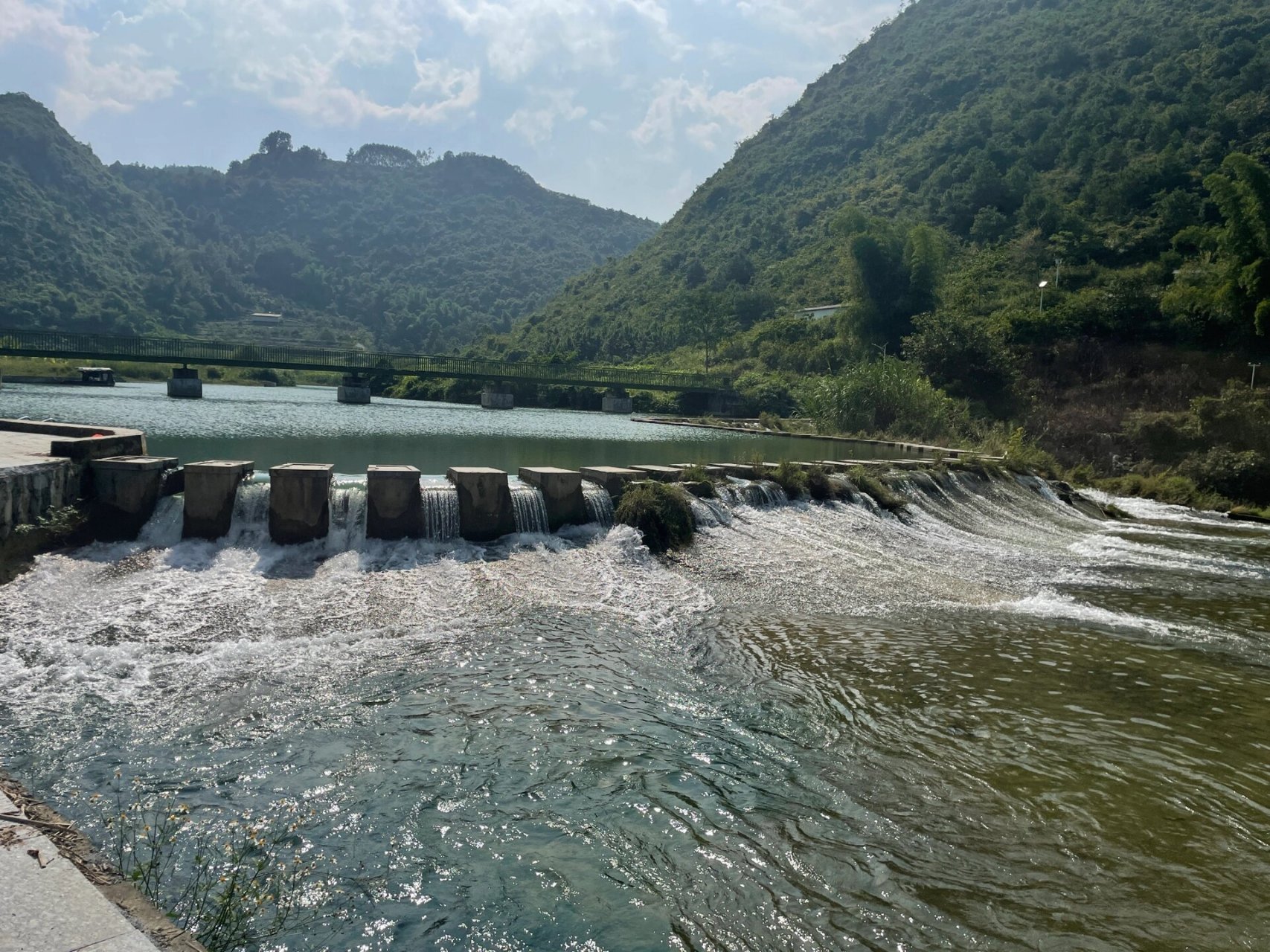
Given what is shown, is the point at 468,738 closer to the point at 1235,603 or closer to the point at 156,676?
the point at 156,676

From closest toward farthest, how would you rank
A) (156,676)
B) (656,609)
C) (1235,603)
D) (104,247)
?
(156,676), (656,609), (1235,603), (104,247)

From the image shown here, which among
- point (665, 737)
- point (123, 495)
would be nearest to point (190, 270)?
point (123, 495)

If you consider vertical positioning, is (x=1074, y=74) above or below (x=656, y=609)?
above

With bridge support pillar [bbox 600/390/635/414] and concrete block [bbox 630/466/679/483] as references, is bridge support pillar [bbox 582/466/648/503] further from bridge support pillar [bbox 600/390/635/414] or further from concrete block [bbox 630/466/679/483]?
bridge support pillar [bbox 600/390/635/414]

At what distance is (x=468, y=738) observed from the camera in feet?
19.7

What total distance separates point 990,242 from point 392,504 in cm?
6335

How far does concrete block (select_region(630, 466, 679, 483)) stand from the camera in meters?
14.2

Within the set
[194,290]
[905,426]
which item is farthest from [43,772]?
[194,290]

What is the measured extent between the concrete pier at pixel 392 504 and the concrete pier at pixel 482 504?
631 mm

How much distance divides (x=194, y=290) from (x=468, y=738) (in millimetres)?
157510

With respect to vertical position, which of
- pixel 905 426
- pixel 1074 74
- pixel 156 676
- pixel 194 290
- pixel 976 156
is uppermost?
pixel 1074 74

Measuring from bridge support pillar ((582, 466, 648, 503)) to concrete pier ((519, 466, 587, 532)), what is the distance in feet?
2.45

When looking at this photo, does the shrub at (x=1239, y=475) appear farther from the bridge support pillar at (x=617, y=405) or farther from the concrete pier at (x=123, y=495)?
the bridge support pillar at (x=617, y=405)

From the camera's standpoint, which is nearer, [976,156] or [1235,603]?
[1235,603]
